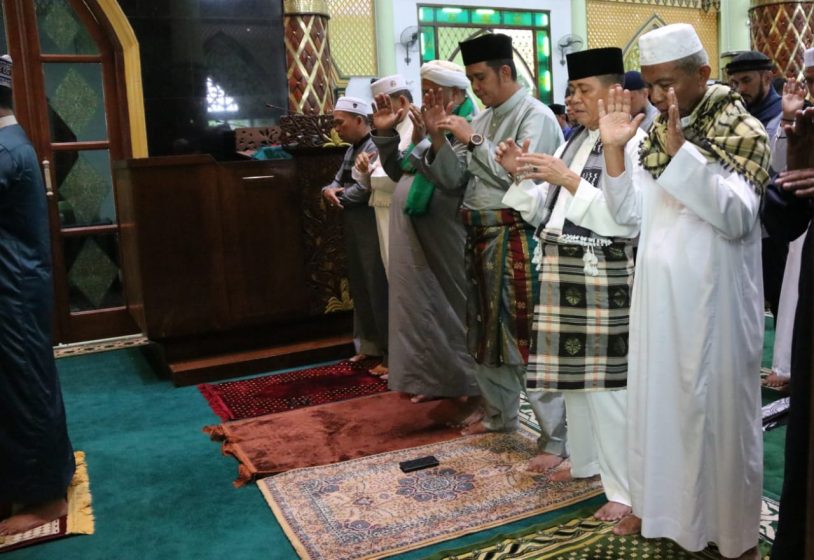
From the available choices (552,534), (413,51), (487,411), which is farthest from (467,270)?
(413,51)

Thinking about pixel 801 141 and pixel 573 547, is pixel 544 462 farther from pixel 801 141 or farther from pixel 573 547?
pixel 801 141

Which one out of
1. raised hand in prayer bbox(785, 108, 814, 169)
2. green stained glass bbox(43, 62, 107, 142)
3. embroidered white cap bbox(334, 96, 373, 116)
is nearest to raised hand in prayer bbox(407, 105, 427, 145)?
embroidered white cap bbox(334, 96, 373, 116)

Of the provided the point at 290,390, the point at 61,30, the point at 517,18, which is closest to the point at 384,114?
the point at 290,390

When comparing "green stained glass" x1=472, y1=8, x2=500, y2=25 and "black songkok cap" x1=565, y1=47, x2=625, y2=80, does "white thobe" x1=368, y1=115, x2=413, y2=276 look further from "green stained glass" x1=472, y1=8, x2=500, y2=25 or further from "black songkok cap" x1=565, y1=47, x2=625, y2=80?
"green stained glass" x1=472, y1=8, x2=500, y2=25

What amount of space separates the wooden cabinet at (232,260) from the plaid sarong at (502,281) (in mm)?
1842

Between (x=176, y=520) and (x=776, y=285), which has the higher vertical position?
(x=776, y=285)

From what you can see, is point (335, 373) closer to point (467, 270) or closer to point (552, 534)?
point (467, 270)

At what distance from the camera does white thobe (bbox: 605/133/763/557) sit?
213 cm

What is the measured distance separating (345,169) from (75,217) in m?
2.28

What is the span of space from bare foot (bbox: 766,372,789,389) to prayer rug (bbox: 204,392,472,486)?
147 centimetres

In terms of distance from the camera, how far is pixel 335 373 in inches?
182

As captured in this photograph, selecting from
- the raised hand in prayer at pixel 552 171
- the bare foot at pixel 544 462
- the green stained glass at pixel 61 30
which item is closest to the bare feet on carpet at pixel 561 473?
the bare foot at pixel 544 462

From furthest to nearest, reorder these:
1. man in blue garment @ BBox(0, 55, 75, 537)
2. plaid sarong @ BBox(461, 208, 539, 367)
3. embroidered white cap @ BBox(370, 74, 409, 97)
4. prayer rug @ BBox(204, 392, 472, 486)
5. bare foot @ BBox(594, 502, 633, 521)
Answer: embroidered white cap @ BBox(370, 74, 409, 97) → prayer rug @ BBox(204, 392, 472, 486) → plaid sarong @ BBox(461, 208, 539, 367) → man in blue garment @ BBox(0, 55, 75, 537) → bare foot @ BBox(594, 502, 633, 521)

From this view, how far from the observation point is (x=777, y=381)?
12.6 feet
